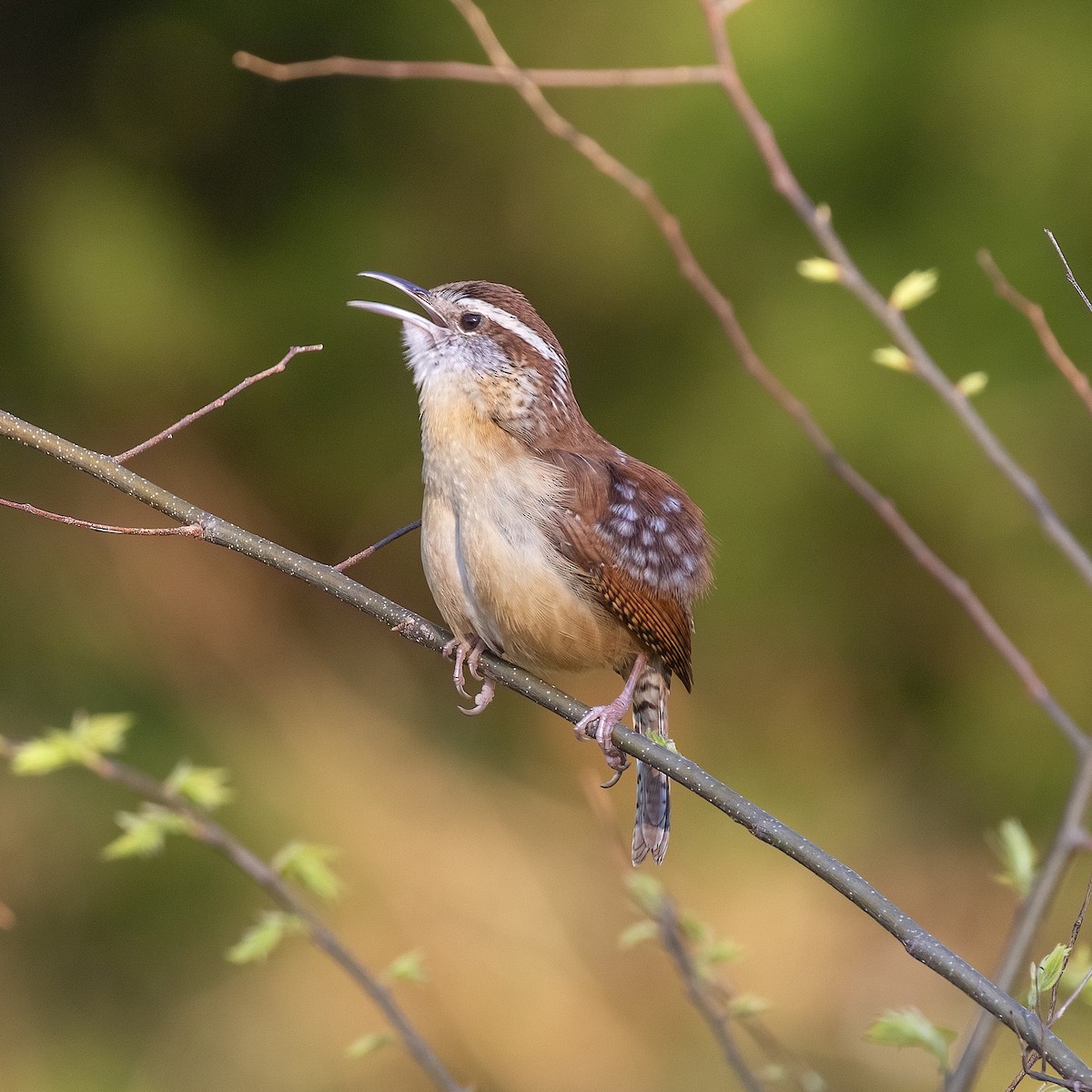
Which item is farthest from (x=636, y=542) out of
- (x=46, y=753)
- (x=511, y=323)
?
(x=46, y=753)

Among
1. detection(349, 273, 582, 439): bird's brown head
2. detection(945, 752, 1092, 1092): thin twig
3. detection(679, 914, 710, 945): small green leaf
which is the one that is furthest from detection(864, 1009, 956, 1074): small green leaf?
detection(349, 273, 582, 439): bird's brown head

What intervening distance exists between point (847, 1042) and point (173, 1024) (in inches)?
116

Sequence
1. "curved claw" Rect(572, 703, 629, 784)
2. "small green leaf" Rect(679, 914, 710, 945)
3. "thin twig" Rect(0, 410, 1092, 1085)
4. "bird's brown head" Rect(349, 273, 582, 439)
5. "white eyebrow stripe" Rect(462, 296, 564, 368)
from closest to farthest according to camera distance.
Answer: "thin twig" Rect(0, 410, 1092, 1085)
"curved claw" Rect(572, 703, 629, 784)
"bird's brown head" Rect(349, 273, 582, 439)
"white eyebrow stripe" Rect(462, 296, 564, 368)
"small green leaf" Rect(679, 914, 710, 945)

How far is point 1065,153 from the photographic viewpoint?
5395 millimetres

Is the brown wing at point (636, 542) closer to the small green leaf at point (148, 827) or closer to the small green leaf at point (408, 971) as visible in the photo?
the small green leaf at point (408, 971)

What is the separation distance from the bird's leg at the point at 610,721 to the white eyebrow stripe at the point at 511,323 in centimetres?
70

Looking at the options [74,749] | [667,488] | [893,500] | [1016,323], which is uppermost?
[1016,323]

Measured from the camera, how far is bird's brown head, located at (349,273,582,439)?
2.88 m

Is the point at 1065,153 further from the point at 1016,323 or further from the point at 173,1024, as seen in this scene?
the point at 173,1024

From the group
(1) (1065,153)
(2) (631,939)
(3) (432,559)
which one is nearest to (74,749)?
(3) (432,559)

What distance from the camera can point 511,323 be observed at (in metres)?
2.99

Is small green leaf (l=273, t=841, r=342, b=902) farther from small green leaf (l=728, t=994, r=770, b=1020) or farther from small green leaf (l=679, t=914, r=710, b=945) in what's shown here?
small green leaf (l=728, t=994, r=770, b=1020)

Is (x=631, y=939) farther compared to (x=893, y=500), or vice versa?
(x=893, y=500)

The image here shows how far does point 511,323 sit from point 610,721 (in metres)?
0.96
